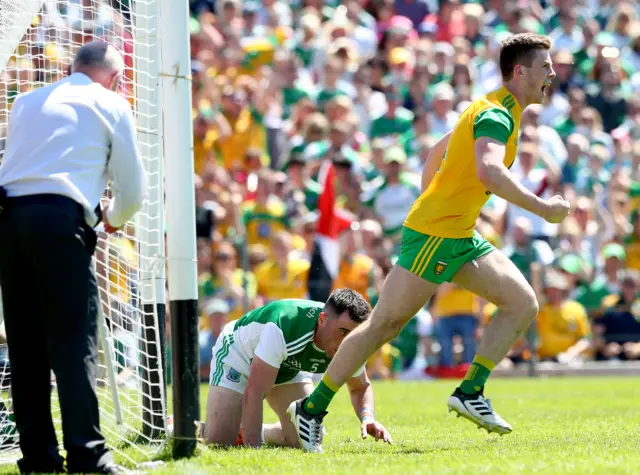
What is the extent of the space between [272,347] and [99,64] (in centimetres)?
229

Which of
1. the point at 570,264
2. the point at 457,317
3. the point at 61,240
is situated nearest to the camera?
the point at 61,240

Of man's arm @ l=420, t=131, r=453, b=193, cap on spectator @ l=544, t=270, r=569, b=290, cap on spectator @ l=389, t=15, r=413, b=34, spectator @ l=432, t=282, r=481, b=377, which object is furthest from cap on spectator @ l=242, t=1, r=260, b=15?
man's arm @ l=420, t=131, r=453, b=193

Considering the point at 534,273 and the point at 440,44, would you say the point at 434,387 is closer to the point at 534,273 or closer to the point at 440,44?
the point at 534,273

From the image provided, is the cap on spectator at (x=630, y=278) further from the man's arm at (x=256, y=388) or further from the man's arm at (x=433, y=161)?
the man's arm at (x=256, y=388)

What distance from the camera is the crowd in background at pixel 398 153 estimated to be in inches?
629

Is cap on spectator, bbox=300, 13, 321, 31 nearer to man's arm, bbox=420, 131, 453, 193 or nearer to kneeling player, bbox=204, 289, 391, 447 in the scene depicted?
kneeling player, bbox=204, 289, 391, 447

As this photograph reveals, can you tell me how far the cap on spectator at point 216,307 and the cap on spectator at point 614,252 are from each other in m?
5.42

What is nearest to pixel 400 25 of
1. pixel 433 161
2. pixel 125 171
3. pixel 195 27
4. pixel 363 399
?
pixel 195 27

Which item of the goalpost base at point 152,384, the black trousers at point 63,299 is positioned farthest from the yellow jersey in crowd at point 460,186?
the black trousers at point 63,299

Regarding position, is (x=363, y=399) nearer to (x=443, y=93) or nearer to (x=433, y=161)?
(x=433, y=161)

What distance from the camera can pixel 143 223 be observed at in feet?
25.3

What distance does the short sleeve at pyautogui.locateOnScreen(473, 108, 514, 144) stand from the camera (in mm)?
7105

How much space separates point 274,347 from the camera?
7.58 m

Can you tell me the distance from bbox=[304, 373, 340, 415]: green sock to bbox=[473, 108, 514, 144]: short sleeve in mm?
1755
